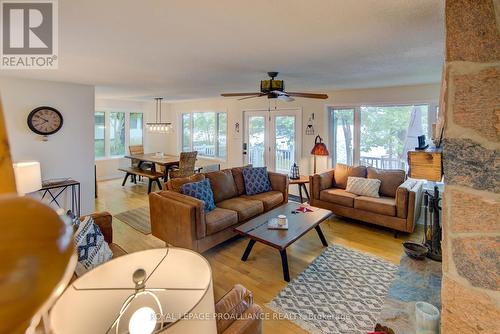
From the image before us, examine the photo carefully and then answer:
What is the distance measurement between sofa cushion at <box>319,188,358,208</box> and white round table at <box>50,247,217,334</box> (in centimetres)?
389

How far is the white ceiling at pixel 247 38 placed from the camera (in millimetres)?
1598

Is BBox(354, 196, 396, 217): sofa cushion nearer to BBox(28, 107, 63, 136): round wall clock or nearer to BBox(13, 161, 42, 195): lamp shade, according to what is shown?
BBox(13, 161, 42, 195): lamp shade

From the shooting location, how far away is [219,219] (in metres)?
3.43

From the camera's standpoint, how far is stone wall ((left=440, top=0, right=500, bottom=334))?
1079mm

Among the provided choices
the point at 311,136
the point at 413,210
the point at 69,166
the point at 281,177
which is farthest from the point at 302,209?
the point at 69,166

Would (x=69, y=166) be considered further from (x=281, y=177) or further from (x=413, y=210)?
(x=413, y=210)

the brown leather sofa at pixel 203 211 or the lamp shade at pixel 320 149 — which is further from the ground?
the lamp shade at pixel 320 149

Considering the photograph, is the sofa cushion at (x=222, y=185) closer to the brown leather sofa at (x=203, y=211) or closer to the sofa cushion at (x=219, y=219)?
the brown leather sofa at (x=203, y=211)

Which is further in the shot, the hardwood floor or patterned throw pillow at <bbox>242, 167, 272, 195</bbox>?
patterned throw pillow at <bbox>242, 167, 272, 195</bbox>

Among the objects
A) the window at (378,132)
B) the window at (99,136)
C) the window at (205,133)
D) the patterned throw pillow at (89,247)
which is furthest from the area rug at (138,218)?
the window at (378,132)

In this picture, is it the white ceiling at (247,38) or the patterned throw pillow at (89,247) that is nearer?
the white ceiling at (247,38)

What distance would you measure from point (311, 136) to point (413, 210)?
2469 millimetres

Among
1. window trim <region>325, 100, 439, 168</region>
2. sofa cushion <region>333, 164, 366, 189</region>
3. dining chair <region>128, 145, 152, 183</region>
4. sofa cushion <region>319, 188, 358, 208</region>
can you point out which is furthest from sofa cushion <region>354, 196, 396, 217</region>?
dining chair <region>128, 145, 152, 183</region>

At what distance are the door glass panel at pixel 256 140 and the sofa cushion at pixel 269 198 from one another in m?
2.06
